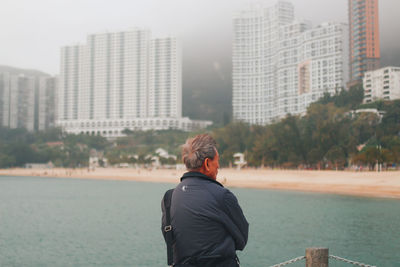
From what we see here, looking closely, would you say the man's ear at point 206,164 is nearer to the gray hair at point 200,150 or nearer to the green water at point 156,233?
the gray hair at point 200,150

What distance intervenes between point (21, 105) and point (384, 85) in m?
150

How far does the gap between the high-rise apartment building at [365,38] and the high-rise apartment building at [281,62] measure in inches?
184

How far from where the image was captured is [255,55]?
569 ft

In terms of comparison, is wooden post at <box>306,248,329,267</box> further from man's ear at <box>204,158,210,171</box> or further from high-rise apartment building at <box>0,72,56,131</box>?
high-rise apartment building at <box>0,72,56,131</box>

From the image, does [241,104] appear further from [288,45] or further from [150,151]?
[150,151]

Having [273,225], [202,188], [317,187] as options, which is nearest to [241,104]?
[317,187]

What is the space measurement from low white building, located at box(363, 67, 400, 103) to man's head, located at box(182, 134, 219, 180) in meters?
100

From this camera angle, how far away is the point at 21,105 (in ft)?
615

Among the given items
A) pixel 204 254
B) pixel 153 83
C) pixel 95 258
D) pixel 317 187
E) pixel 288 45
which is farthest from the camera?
pixel 153 83

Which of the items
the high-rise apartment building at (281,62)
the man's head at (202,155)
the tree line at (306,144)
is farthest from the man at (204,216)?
the high-rise apartment building at (281,62)

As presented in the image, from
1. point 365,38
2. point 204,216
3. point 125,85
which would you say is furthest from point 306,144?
point 125,85

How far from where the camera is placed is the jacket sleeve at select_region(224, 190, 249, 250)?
321 centimetres

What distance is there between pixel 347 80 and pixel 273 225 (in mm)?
112477

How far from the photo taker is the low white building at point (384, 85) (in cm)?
9712
